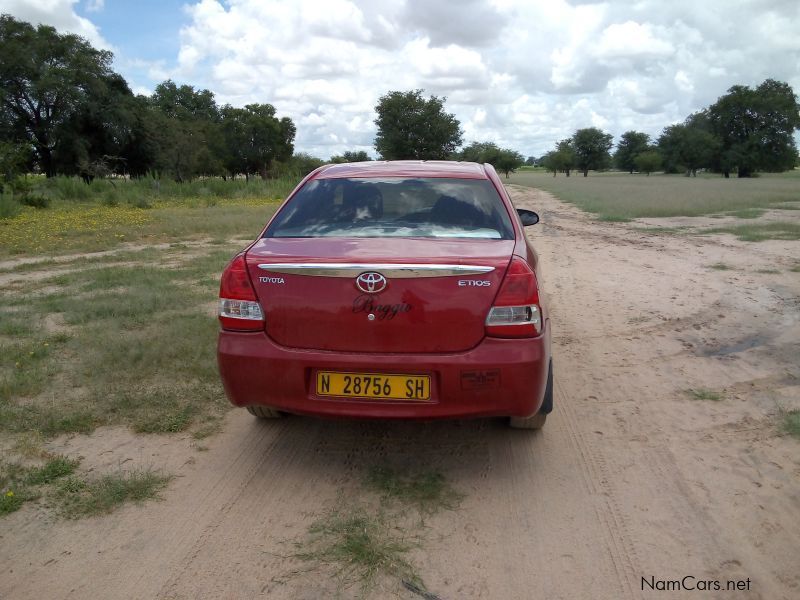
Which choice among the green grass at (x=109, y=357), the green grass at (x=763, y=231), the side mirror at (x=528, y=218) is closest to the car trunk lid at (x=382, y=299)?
the green grass at (x=109, y=357)

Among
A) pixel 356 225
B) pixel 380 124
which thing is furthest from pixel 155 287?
pixel 380 124

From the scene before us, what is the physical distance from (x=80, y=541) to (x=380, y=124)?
64.1 meters

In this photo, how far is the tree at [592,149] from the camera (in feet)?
370

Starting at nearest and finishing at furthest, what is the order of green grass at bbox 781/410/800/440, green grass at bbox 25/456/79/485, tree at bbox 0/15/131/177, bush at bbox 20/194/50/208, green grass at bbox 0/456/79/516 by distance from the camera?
green grass at bbox 0/456/79/516 < green grass at bbox 25/456/79/485 < green grass at bbox 781/410/800/440 < bush at bbox 20/194/50/208 < tree at bbox 0/15/131/177

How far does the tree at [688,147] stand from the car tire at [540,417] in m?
81.3

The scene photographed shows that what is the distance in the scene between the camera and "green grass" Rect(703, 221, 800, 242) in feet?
40.1

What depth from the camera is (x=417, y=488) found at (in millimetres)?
3049

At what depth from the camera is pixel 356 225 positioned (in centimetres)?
352

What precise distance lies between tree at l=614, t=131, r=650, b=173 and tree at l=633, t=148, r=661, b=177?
6.50 m

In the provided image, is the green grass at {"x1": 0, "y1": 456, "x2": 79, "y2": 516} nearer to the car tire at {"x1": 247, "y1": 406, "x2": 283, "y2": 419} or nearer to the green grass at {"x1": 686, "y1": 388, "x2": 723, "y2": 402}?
the car tire at {"x1": 247, "y1": 406, "x2": 283, "y2": 419}

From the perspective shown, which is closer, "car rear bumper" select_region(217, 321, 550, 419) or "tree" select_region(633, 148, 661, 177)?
"car rear bumper" select_region(217, 321, 550, 419)

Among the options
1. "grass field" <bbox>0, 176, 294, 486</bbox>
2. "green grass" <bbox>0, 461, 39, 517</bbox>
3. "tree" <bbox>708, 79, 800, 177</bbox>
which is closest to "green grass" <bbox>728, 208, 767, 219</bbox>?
"grass field" <bbox>0, 176, 294, 486</bbox>

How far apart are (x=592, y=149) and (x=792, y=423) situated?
384 feet

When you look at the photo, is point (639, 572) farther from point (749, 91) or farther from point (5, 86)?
point (749, 91)
